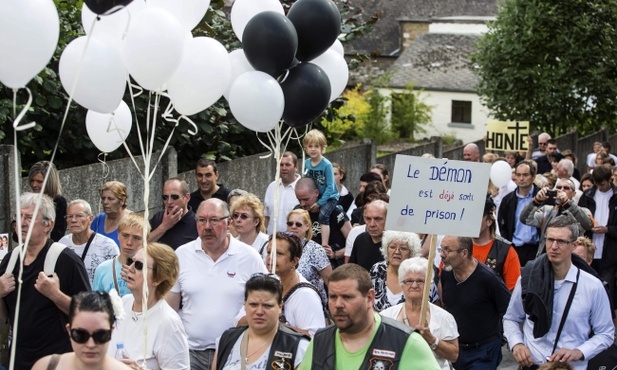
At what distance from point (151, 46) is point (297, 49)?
1.78 m

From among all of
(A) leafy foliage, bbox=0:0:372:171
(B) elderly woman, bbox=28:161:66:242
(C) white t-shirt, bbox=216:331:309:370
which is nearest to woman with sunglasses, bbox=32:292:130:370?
(C) white t-shirt, bbox=216:331:309:370

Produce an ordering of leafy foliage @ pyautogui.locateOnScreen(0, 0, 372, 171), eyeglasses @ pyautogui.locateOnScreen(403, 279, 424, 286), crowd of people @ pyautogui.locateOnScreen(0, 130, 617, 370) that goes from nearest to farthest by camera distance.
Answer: crowd of people @ pyautogui.locateOnScreen(0, 130, 617, 370)
eyeglasses @ pyautogui.locateOnScreen(403, 279, 424, 286)
leafy foliage @ pyautogui.locateOnScreen(0, 0, 372, 171)

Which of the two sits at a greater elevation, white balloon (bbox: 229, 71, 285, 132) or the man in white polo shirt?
white balloon (bbox: 229, 71, 285, 132)

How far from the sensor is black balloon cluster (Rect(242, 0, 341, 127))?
7902 mm

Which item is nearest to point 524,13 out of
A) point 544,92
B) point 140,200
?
point 544,92

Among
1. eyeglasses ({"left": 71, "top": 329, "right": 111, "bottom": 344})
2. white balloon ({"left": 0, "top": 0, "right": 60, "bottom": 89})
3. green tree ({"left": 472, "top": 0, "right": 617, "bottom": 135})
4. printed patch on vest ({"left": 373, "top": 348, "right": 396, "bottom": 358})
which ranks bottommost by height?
printed patch on vest ({"left": 373, "top": 348, "right": 396, "bottom": 358})

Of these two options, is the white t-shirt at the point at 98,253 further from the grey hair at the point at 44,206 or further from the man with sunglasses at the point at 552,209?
the man with sunglasses at the point at 552,209

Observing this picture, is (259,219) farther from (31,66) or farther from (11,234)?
(31,66)

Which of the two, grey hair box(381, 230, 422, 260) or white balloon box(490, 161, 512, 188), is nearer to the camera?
grey hair box(381, 230, 422, 260)

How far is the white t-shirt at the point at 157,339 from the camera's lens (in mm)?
6684

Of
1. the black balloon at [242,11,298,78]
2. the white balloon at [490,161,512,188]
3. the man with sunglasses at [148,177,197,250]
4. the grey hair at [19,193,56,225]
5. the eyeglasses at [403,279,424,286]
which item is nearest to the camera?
the grey hair at [19,193,56,225]

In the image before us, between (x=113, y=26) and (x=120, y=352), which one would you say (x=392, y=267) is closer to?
(x=120, y=352)

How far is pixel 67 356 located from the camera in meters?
5.82

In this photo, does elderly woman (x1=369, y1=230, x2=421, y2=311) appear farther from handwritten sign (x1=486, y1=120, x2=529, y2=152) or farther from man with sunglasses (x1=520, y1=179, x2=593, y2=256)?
handwritten sign (x1=486, y1=120, x2=529, y2=152)
